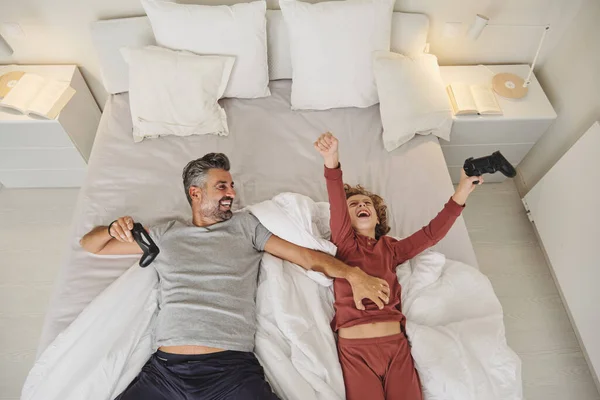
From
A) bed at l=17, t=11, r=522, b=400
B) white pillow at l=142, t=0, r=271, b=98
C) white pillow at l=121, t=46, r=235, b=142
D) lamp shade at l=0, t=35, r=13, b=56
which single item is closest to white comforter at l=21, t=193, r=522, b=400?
bed at l=17, t=11, r=522, b=400

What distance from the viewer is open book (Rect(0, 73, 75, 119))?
214 centimetres

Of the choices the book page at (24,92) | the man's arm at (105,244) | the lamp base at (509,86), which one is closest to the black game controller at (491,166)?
the lamp base at (509,86)

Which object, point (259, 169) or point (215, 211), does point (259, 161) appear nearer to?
point (259, 169)

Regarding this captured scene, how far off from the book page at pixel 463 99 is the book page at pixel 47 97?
1.92 m

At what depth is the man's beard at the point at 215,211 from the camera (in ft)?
5.62

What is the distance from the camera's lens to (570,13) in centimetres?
233

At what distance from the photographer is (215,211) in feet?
5.65

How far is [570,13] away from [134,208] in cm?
230

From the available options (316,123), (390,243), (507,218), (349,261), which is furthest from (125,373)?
(507,218)

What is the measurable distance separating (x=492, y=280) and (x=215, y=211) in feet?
4.99

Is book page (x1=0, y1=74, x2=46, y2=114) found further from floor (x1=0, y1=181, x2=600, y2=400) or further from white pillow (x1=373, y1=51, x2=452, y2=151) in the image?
white pillow (x1=373, y1=51, x2=452, y2=151)

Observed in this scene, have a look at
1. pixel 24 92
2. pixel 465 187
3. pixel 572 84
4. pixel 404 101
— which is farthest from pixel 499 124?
pixel 24 92

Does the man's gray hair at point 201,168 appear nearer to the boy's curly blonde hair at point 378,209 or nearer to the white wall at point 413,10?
the boy's curly blonde hair at point 378,209

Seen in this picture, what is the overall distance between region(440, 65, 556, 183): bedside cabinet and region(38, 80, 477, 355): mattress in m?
0.27
